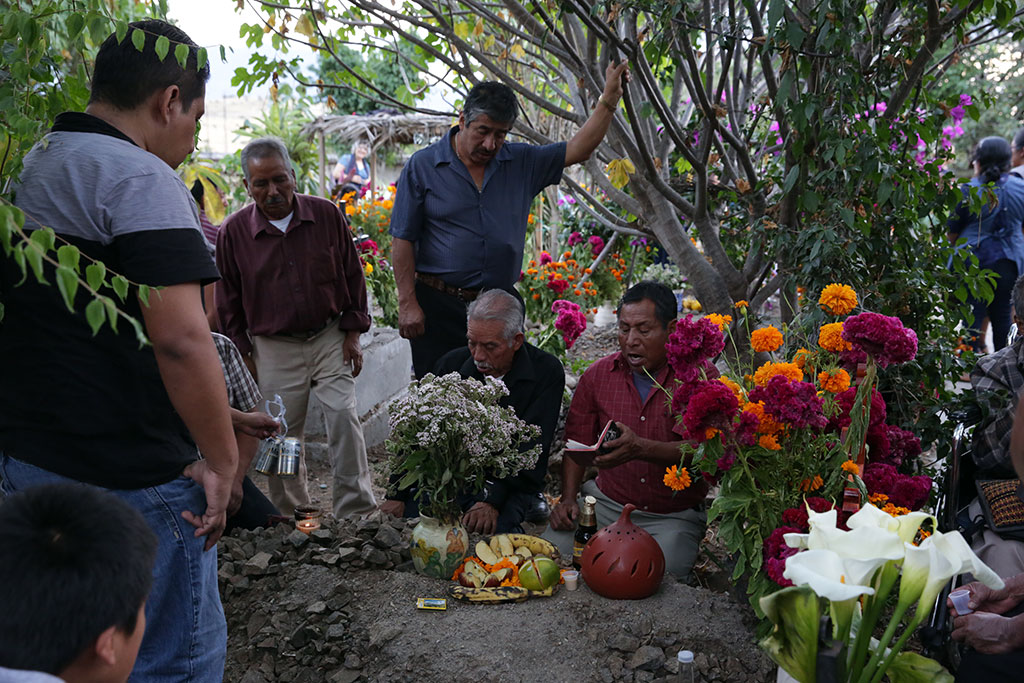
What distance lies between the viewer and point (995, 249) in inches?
244

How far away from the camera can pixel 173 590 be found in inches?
74.2

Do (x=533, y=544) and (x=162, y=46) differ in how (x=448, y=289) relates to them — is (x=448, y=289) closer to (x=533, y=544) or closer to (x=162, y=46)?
(x=533, y=544)

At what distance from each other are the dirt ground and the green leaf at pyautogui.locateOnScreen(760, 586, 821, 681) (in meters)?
1.21

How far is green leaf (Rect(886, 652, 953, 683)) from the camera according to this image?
151 cm

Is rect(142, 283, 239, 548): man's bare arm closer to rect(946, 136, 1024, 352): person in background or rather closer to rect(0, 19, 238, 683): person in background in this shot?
rect(0, 19, 238, 683): person in background

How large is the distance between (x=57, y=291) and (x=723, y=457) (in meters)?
1.87

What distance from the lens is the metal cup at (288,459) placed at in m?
3.49

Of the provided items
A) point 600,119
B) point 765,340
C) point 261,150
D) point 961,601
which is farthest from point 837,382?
point 261,150

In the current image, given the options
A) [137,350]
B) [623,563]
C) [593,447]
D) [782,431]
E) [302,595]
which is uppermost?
[137,350]

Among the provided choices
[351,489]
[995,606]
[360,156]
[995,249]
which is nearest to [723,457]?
[995,606]

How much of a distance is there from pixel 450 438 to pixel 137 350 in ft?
4.38

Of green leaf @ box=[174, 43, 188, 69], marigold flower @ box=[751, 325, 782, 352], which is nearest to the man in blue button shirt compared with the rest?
marigold flower @ box=[751, 325, 782, 352]

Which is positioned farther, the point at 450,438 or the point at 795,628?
the point at 450,438

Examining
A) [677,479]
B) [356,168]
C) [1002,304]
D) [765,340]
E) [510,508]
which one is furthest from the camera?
[356,168]
